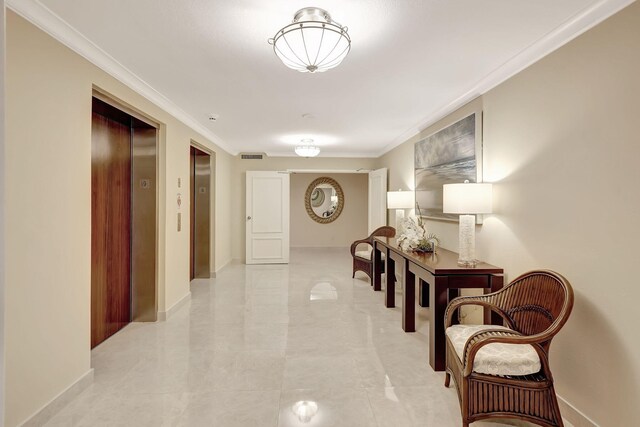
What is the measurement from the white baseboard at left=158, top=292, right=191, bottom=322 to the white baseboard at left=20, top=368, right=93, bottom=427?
1.40 metres

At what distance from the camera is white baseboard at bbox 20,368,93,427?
2082 mm

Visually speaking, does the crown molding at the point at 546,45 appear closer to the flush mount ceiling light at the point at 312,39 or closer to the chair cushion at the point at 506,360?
the flush mount ceiling light at the point at 312,39

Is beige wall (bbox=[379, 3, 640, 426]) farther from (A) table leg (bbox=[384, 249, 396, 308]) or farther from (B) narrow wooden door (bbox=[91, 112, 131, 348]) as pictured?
(B) narrow wooden door (bbox=[91, 112, 131, 348])

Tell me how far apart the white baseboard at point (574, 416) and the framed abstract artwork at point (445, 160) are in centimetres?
187

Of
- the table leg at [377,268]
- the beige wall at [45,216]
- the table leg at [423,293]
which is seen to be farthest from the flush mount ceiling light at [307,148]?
the beige wall at [45,216]

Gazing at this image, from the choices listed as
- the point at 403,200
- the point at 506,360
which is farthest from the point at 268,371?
the point at 403,200

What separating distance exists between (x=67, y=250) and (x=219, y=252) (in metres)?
4.38

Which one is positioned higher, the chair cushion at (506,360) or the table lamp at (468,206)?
the table lamp at (468,206)

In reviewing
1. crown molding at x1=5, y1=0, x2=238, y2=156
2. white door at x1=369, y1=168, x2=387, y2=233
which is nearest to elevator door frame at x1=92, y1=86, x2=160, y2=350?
crown molding at x1=5, y1=0, x2=238, y2=156

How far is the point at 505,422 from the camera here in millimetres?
2197

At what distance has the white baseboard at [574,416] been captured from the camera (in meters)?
2.08

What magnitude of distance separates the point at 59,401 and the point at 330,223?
8525mm

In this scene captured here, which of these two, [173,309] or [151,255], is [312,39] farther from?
[173,309]

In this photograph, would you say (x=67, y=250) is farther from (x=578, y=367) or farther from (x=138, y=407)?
(x=578, y=367)
